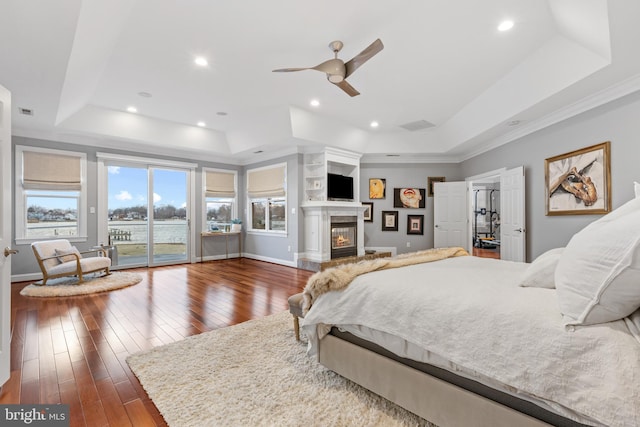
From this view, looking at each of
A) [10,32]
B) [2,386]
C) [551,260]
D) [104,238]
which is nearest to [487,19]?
[551,260]

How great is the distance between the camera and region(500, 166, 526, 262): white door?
477 centimetres

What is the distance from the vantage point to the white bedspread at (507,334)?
921mm

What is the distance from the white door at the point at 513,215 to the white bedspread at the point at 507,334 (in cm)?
366

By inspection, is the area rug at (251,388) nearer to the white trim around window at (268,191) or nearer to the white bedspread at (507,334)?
the white bedspread at (507,334)

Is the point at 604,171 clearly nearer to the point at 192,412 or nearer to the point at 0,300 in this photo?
the point at 192,412

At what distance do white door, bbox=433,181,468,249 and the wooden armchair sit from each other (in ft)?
22.3

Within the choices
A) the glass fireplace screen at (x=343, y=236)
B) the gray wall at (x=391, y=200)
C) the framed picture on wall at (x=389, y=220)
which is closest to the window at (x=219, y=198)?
the glass fireplace screen at (x=343, y=236)

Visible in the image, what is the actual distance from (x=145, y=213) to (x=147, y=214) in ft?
Result: 0.21

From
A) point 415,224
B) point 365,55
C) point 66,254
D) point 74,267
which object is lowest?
point 74,267

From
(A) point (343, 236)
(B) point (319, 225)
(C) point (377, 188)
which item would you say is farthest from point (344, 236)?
(C) point (377, 188)

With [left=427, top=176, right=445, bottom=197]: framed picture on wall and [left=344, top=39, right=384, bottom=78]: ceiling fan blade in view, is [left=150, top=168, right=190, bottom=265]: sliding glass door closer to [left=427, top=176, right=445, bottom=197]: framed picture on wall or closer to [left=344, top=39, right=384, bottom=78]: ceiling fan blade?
[left=344, top=39, right=384, bottom=78]: ceiling fan blade

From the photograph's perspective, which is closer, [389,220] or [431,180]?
[431,180]

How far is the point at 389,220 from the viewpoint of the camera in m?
7.27

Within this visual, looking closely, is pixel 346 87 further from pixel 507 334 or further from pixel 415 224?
pixel 415 224
